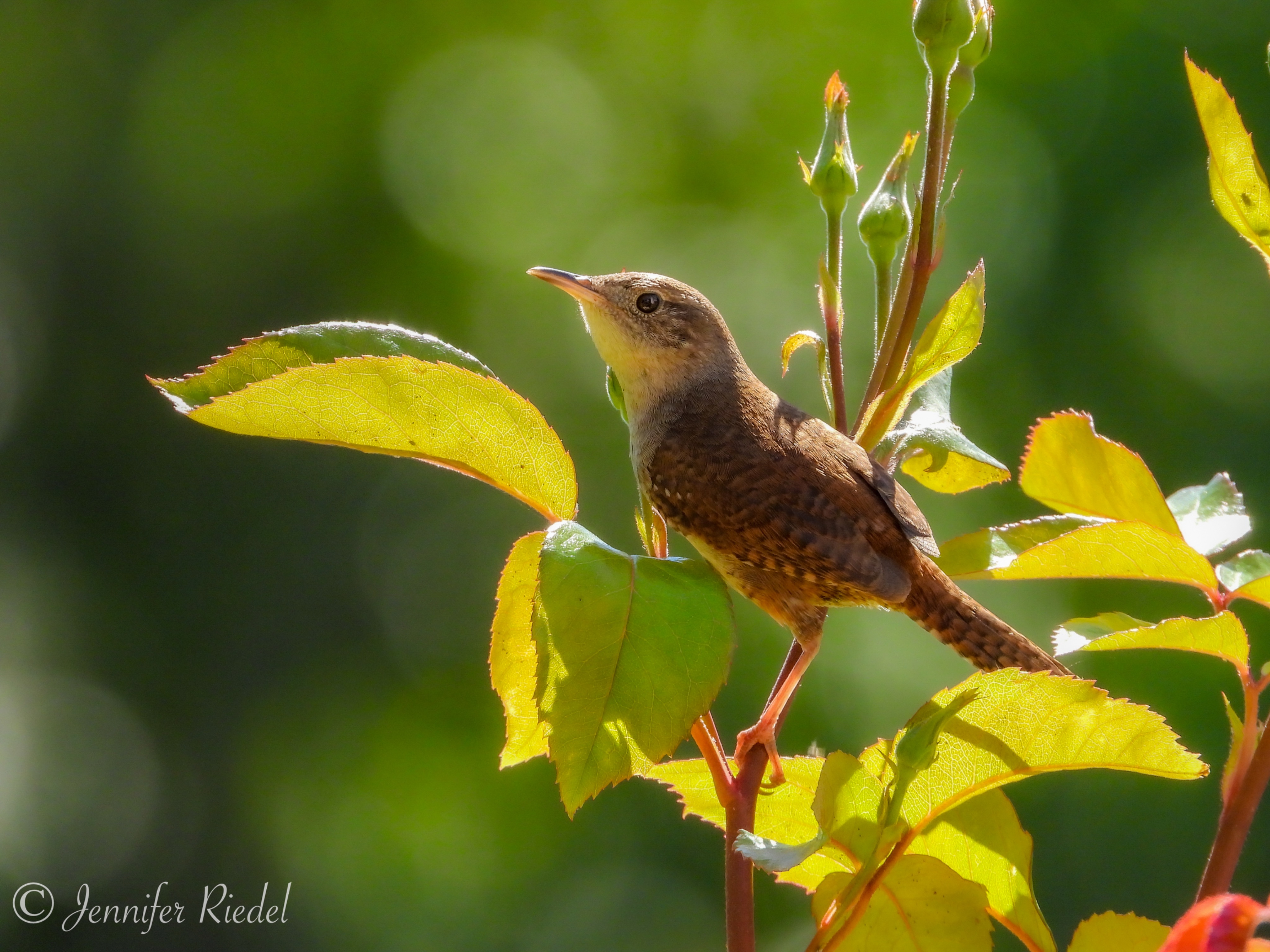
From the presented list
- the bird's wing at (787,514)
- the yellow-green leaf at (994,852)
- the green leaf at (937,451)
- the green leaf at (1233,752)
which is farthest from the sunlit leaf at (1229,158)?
the bird's wing at (787,514)

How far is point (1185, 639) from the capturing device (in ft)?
4.09

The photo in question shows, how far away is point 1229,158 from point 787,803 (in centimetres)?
86

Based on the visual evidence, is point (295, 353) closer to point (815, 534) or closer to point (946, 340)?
point (946, 340)

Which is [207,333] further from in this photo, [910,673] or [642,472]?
[642,472]

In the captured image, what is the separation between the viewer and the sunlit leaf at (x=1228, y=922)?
0.67m

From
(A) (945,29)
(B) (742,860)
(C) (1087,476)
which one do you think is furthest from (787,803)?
(A) (945,29)

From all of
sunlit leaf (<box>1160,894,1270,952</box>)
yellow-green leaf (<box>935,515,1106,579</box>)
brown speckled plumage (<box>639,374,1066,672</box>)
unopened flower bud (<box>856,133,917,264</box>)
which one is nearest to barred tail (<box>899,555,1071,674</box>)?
brown speckled plumage (<box>639,374,1066,672</box>)

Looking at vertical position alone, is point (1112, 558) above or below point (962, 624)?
above

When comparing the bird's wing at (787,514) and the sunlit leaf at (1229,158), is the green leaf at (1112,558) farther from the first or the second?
the bird's wing at (787,514)

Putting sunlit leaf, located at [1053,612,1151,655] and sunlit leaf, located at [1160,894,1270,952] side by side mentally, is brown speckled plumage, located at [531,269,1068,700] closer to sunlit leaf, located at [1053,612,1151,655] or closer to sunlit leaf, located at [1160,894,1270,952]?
sunlit leaf, located at [1053,612,1151,655]

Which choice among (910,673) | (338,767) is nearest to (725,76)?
(910,673)

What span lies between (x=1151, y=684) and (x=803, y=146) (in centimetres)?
623
